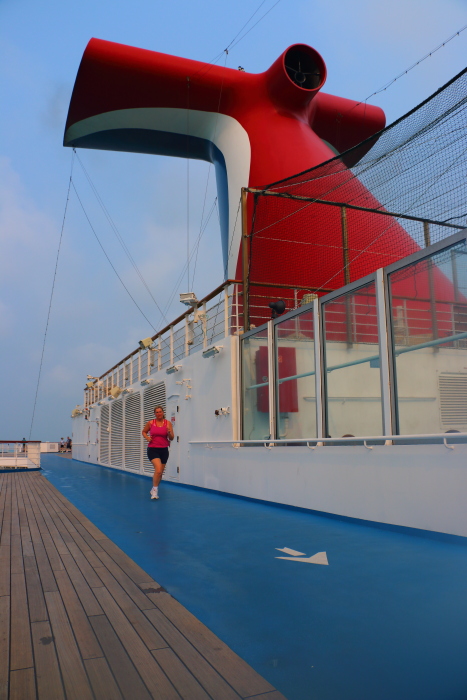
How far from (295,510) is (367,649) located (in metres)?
3.89

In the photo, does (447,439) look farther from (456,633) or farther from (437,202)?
(437,202)

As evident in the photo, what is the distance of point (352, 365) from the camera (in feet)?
17.4

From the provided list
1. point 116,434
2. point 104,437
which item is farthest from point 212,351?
point 104,437

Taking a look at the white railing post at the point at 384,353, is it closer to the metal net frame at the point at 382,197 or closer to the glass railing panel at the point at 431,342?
the glass railing panel at the point at 431,342

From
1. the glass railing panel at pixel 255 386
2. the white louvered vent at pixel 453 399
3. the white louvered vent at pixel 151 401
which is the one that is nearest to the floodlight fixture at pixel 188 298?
the glass railing panel at pixel 255 386

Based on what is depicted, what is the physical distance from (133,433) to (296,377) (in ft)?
26.6

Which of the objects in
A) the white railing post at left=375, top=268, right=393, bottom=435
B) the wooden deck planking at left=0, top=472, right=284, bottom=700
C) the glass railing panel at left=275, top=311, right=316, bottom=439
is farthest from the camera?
the glass railing panel at left=275, top=311, right=316, bottom=439

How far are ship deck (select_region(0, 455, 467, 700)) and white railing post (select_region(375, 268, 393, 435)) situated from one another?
0.96 meters

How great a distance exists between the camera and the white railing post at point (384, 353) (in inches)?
185

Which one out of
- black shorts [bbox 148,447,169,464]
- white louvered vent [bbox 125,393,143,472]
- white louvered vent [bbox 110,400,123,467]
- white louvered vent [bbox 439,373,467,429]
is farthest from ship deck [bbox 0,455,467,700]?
white louvered vent [bbox 110,400,123,467]

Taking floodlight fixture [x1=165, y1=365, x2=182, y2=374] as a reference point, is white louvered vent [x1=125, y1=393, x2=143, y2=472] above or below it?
below

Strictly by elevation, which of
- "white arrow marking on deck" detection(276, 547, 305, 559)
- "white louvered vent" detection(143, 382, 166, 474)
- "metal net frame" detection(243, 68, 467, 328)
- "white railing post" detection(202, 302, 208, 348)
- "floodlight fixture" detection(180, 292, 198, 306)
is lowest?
"white arrow marking on deck" detection(276, 547, 305, 559)

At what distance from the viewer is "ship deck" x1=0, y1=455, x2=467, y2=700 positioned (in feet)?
5.79

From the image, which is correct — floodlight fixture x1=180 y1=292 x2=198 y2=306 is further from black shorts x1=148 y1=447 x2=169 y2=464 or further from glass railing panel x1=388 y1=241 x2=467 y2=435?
glass railing panel x1=388 y1=241 x2=467 y2=435
